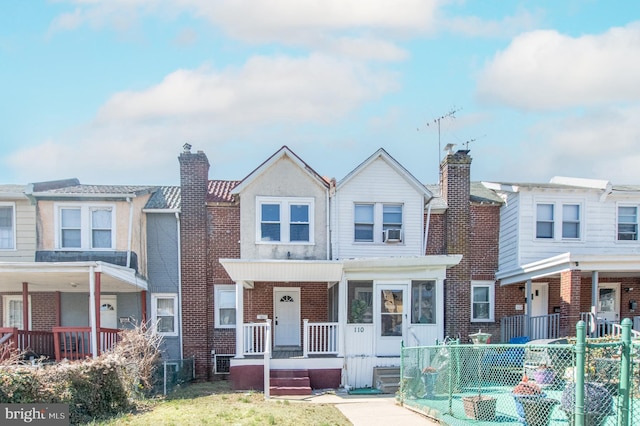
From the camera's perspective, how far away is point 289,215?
20.3m

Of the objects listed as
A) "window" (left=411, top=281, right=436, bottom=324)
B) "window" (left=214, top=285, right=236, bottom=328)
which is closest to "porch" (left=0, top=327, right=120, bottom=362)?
"window" (left=214, top=285, right=236, bottom=328)

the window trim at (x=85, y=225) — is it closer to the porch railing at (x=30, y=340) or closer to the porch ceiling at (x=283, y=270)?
the porch railing at (x=30, y=340)

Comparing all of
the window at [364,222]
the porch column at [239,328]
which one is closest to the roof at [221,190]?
the porch column at [239,328]

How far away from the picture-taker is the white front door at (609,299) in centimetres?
2164

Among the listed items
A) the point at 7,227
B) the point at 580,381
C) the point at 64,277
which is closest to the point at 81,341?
the point at 64,277

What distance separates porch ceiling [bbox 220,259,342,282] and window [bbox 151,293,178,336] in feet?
12.7

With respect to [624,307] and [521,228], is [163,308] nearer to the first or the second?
[521,228]

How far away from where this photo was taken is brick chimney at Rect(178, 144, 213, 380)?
2023 cm

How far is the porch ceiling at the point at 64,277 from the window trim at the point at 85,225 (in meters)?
1.13

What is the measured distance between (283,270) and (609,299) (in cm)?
1209

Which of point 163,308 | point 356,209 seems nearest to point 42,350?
point 163,308

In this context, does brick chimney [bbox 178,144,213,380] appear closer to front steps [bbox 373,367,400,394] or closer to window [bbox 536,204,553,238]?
front steps [bbox 373,367,400,394]

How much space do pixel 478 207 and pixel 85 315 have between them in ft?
47.2

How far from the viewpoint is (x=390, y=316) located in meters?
18.5
